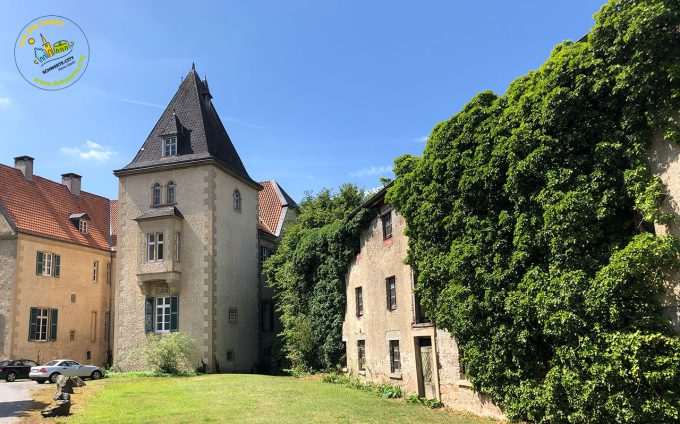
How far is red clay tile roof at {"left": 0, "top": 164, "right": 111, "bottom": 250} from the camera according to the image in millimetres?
33250

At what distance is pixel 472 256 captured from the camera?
47.0 ft

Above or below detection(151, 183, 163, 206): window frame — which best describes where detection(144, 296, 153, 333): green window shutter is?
below

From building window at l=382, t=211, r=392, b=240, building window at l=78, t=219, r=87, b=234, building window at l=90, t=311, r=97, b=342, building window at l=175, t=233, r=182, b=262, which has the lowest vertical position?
building window at l=90, t=311, r=97, b=342

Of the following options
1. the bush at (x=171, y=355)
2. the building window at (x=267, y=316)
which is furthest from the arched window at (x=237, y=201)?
the bush at (x=171, y=355)

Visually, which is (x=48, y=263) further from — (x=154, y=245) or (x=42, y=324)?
(x=154, y=245)

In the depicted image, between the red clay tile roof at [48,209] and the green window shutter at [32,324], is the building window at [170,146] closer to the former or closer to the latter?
the red clay tile roof at [48,209]

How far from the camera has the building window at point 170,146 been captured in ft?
105

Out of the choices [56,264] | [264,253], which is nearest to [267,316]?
[264,253]

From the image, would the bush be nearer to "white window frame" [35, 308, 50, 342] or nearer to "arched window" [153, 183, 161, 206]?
"arched window" [153, 183, 161, 206]

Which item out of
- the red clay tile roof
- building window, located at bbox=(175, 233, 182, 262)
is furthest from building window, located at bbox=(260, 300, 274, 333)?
the red clay tile roof

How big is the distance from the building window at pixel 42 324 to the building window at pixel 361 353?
20447 millimetres

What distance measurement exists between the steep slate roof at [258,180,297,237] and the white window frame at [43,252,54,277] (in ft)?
44.0

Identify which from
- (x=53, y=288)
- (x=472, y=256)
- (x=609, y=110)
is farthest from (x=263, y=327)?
(x=609, y=110)

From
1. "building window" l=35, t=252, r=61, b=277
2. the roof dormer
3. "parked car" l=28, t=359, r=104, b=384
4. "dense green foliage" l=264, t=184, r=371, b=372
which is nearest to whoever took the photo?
"dense green foliage" l=264, t=184, r=371, b=372
